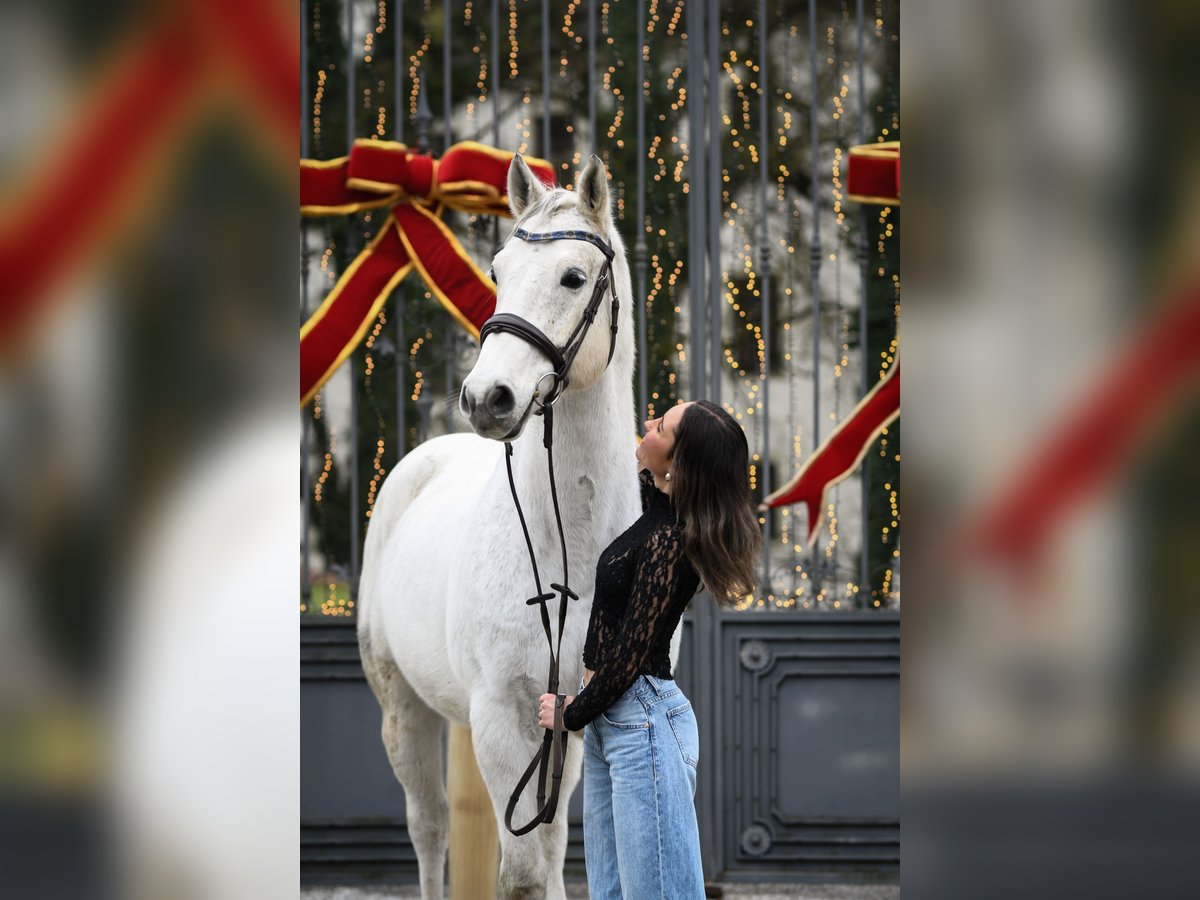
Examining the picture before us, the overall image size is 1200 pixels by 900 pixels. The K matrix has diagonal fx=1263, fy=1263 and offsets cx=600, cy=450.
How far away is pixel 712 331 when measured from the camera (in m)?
4.66

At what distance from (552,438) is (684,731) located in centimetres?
67

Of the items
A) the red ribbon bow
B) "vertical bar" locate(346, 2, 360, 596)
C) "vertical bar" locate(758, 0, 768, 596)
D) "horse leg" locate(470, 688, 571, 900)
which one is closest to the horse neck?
"horse leg" locate(470, 688, 571, 900)

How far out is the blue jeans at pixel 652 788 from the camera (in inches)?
83.4

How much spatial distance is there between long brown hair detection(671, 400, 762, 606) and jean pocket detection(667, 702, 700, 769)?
210 millimetres

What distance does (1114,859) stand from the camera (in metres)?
0.82

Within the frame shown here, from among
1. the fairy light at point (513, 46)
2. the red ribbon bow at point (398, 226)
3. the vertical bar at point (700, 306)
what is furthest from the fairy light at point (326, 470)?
the fairy light at point (513, 46)

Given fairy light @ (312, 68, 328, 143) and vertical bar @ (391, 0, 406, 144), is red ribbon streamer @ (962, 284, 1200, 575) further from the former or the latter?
fairy light @ (312, 68, 328, 143)

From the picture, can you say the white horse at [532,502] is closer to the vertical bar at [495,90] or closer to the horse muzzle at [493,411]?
the horse muzzle at [493,411]

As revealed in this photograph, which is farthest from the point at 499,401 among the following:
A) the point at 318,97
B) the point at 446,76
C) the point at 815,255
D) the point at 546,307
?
the point at 318,97

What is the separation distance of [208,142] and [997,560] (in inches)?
23.3

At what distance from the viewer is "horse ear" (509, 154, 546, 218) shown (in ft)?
8.61

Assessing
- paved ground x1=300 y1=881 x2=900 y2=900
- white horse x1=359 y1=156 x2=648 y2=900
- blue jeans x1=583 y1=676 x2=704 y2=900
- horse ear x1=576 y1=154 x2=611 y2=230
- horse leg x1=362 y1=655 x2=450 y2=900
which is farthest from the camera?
paved ground x1=300 y1=881 x2=900 y2=900

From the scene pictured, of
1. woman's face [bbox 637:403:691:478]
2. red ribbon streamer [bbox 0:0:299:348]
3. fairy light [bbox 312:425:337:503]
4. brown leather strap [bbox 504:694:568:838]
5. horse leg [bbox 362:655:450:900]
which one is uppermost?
red ribbon streamer [bbox 0:0:299:348]

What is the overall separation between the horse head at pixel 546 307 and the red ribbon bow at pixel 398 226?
197 centimetres
